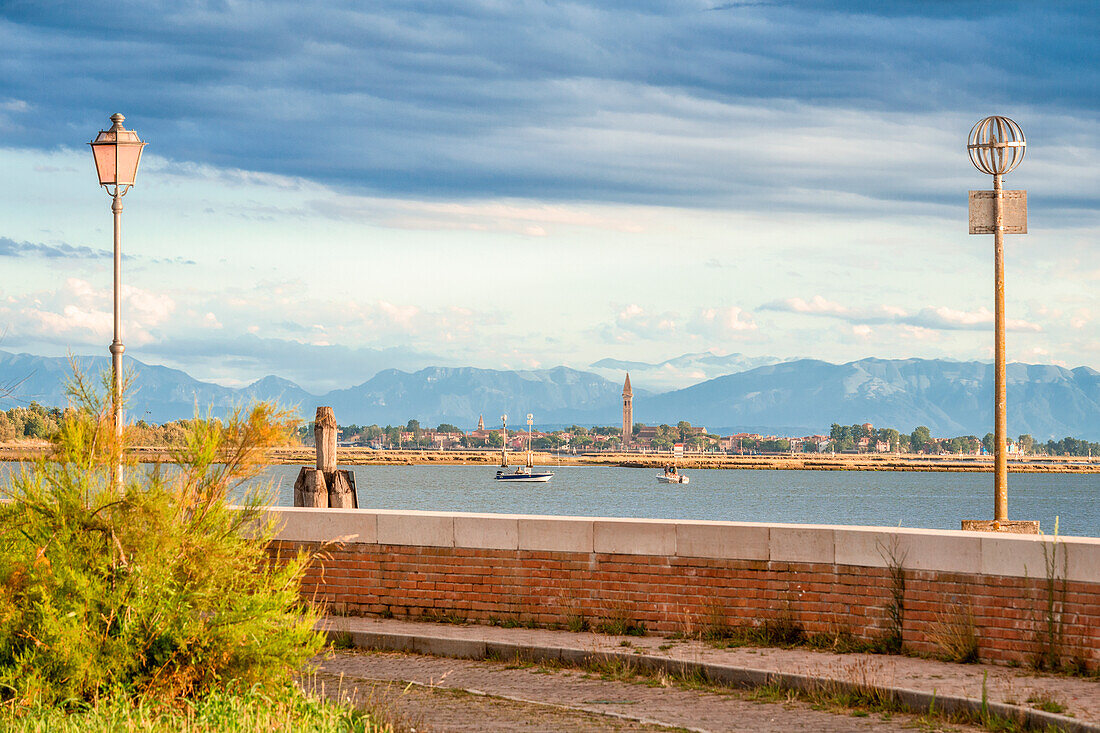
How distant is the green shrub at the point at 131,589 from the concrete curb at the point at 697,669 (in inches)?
97.8

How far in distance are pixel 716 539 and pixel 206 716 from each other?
5182mm

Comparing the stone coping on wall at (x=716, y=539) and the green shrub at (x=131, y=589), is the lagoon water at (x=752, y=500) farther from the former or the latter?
the green shrub at (x=131, y=589)

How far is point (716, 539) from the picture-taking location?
1156cm

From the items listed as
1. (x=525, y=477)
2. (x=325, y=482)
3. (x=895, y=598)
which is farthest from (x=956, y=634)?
(x=525, y=477)

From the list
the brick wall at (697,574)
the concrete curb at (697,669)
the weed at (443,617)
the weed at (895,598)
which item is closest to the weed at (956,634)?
the brick wall at (697,574)

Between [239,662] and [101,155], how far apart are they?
960 centimetres

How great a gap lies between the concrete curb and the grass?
281 cm

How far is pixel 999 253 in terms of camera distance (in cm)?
1516

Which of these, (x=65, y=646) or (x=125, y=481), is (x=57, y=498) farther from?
(x=65, y=646)

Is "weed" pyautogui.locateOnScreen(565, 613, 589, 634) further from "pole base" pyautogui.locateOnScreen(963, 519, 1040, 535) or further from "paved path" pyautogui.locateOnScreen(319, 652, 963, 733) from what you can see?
"pole base" pyautogui.locateOnScreen(963, 519, 1040, 535)

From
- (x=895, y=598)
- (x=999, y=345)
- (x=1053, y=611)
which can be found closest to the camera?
(x=1053, y=611)

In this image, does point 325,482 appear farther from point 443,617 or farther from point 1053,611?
point 1053,611

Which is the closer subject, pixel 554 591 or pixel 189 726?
pixel 189 726

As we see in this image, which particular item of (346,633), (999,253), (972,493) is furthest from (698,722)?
(972,493)
